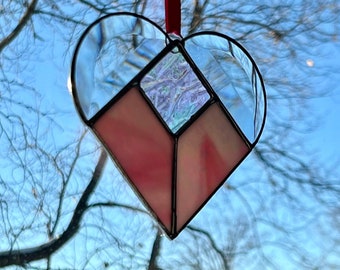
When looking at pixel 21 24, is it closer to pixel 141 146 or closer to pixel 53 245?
pixel 53 245

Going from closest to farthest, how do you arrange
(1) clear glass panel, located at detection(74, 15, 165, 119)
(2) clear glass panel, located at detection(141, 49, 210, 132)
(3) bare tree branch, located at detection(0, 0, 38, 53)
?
1. (1) clear glass panel, located at detection(74, 15, 165, 119)
2. (2) clear glass panel, located at detection(141, 49, 210, 132)
3. (3) bare tree branch, located at detection(0, 0, 38, 53)

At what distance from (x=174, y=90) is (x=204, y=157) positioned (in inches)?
5.9

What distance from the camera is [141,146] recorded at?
3.02ft

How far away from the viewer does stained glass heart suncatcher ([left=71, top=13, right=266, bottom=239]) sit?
2.94ft

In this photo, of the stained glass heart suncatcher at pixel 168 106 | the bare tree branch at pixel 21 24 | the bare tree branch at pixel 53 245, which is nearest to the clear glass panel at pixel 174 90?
the stained glass heart suncatcher at pixel 168 106

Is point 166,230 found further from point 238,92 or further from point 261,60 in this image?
point 261,60

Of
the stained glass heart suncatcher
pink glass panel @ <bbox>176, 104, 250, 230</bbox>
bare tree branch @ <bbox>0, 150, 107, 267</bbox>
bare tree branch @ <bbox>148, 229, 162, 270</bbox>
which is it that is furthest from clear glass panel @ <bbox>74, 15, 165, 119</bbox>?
bare tree branch @ <bbox>148, 229, 162, 270</bbox>

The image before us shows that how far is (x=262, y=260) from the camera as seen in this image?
2.81 m

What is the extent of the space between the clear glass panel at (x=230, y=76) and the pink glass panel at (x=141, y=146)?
0.60 feet

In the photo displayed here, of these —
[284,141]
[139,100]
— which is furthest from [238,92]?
[284,141]

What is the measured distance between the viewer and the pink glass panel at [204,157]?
976 millimetres

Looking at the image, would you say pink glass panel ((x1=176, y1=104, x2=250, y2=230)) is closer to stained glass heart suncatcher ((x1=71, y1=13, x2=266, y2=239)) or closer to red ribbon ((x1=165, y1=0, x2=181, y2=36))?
stained glass heart suncatcher ((x1=71, y1=13, x2=266, y2=239))

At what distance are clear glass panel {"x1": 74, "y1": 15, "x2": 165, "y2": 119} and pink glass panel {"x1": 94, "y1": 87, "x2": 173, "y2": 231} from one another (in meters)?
0.03

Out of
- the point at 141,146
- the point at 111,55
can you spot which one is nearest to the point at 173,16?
the point at 111,55
